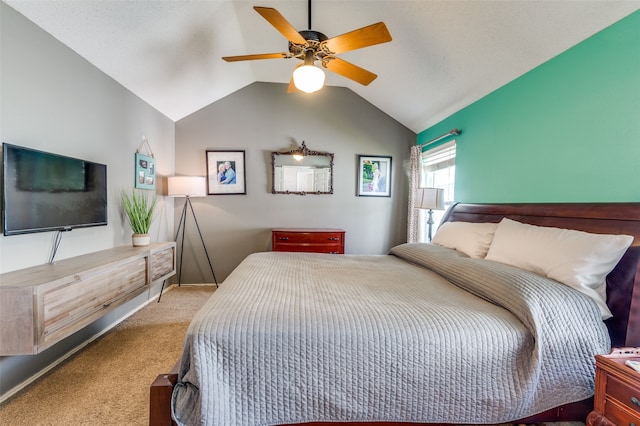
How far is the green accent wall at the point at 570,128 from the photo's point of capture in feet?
4.97

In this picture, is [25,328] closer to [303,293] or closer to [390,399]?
[303,293]

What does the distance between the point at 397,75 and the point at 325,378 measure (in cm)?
308

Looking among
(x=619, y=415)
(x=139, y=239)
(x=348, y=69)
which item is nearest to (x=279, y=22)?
(x=348, y=69)

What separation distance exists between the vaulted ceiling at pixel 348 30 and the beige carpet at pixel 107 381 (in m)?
2.34

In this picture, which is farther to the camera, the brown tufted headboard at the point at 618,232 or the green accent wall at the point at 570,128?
the green accent wall at the point at 570,128

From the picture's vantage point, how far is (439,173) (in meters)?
3.61

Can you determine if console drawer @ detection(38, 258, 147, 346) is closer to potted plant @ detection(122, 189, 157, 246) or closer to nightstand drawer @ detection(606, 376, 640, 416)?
potted plant @ detection(122, 189, 157, 246)

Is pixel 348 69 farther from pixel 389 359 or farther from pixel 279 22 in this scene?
pixel 389 359

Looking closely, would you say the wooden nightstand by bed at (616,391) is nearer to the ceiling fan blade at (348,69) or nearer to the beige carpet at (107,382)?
the beige carpet at (107,382)

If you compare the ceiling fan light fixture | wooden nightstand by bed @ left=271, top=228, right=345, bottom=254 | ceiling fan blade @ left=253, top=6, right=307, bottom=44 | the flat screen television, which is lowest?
wooden nightstand by bed @ left=271, top=228, right=345, bottom=254

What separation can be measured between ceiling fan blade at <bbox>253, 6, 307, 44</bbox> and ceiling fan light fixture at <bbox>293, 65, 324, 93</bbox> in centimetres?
18

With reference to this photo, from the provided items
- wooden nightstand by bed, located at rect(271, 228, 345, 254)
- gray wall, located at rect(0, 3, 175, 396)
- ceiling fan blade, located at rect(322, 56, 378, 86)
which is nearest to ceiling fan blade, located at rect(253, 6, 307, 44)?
ceiling fan blade, located at rect(322, 56, 378, 86)

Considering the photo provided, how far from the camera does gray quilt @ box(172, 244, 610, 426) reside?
0.99 m

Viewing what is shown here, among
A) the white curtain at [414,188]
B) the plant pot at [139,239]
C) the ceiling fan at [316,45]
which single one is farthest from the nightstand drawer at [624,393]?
the plant pot at [139,239]
